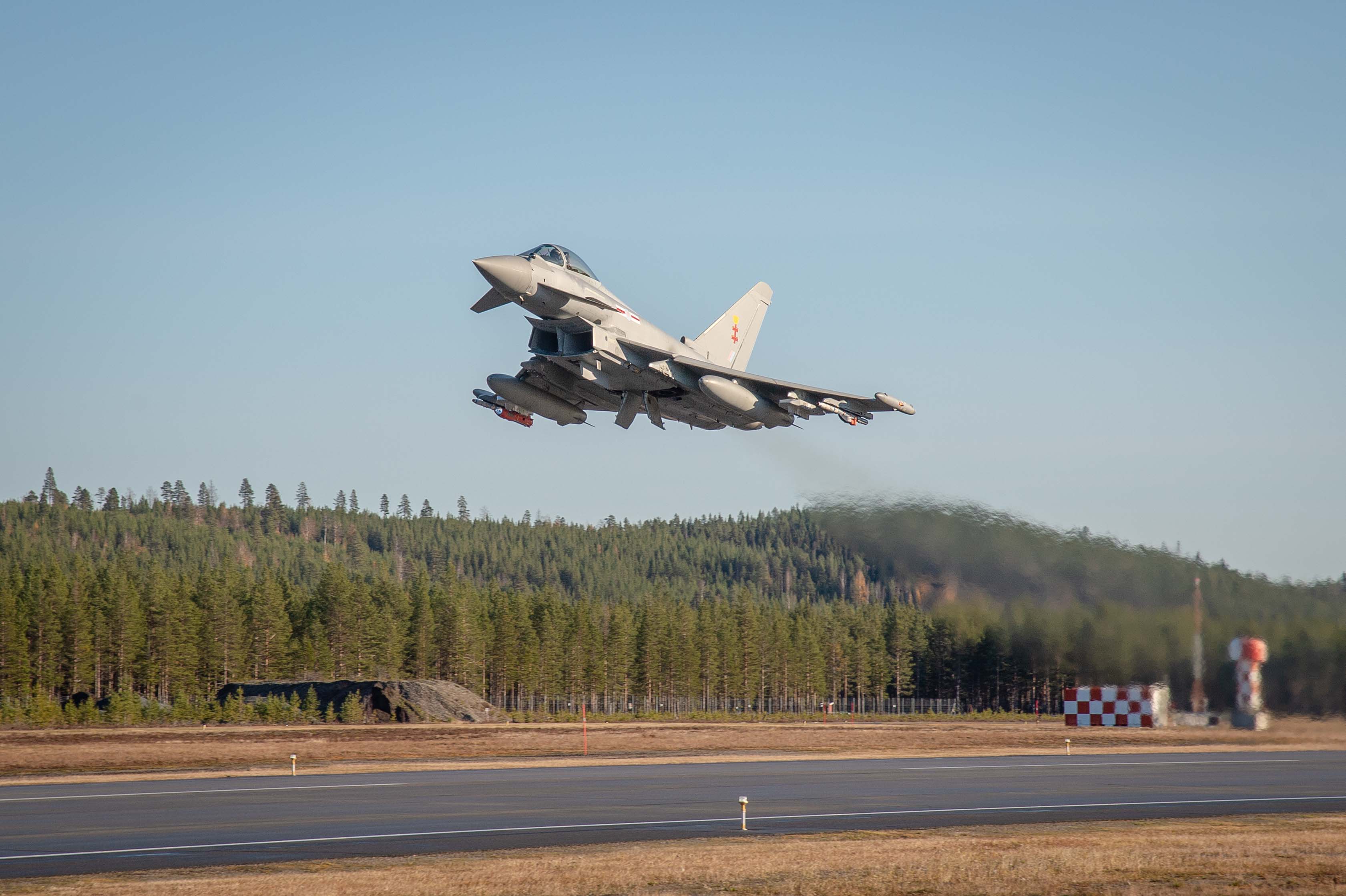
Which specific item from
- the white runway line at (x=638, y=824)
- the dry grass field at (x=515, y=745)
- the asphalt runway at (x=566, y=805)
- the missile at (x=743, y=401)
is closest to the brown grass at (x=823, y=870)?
the asphalt runway at (x=566, y=805)

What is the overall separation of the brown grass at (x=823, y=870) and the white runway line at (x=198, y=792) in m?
11.0

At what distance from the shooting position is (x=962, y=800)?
945 inches

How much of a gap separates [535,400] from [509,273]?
12.5 feet

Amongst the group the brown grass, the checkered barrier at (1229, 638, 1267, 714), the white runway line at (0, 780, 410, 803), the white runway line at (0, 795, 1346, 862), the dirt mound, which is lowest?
the dirt mound

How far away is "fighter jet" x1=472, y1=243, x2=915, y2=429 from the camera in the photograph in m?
24.5

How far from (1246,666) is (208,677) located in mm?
77938

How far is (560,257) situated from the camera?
2481 centimetres

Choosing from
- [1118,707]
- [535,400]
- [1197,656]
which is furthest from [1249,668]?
[535,400]

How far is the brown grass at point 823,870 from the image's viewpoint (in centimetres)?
1384

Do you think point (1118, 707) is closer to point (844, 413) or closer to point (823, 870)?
point (844, 413)

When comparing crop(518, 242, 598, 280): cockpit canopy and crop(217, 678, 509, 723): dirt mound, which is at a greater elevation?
crop(518, 242, 598, 280): cockpit canopy

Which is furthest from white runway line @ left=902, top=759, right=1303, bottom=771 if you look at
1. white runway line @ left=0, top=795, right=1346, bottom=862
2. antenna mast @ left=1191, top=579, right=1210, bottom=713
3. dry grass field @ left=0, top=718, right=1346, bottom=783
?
white runway line @ left=0, top=795, right=1346, bottom=862

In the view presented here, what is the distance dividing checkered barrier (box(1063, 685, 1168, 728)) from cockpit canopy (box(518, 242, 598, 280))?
15707 millimetres

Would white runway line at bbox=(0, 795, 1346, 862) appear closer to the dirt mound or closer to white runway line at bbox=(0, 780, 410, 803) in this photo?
white runway line at bbox=(0, 780, 410, 803)
